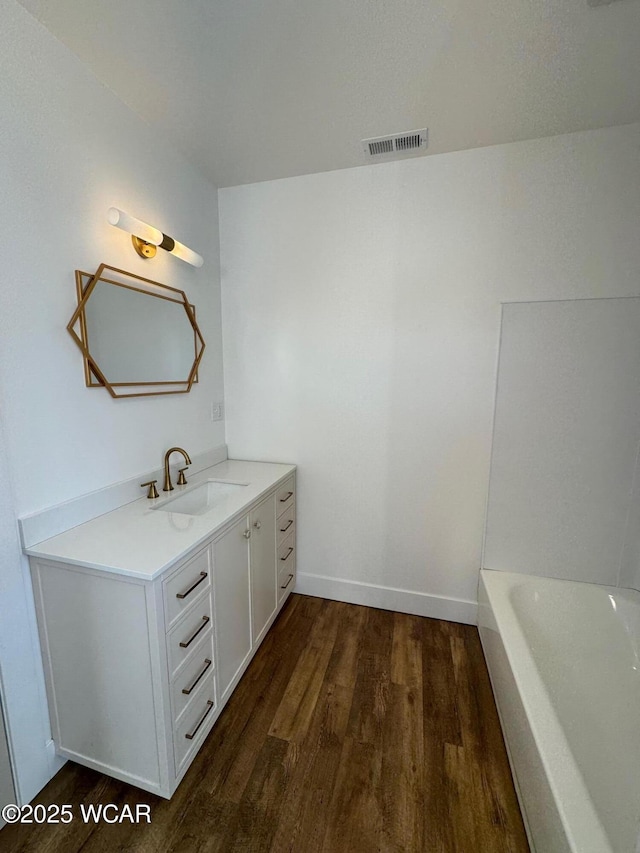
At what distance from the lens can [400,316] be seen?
1975 mm

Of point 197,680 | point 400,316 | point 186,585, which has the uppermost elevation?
point 400,316

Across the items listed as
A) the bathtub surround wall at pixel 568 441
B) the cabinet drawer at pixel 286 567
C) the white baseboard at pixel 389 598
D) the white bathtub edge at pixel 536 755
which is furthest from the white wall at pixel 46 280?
the bathtub surround wall at pixel 568 441

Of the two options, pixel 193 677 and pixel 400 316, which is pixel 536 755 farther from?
pixel 400 316

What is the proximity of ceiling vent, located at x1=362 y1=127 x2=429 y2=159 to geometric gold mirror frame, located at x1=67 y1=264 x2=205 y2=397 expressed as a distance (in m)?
1.25

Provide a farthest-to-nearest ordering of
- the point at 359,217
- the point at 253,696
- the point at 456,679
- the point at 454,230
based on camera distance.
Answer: the point at 359,217 < the point at 454,230 < the point at 456,679 < the point at 253,696

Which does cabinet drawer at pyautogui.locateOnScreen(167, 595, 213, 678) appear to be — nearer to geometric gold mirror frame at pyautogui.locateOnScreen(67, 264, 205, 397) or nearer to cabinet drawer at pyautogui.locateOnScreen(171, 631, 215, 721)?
cabinet drawer at pyautogui.locateOnScreen(171, 631, 215, 721)

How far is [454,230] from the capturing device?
1841 millimetres

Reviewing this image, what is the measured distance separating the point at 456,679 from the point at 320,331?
198cm

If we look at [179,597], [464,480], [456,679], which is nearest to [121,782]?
[179,597]

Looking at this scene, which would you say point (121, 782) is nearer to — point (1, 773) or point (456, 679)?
point (1, 773)

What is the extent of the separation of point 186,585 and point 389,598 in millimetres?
1436

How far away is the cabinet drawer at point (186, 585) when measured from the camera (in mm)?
1125

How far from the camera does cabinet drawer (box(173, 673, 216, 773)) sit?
1197mm

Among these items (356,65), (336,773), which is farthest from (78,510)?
(356,65)
